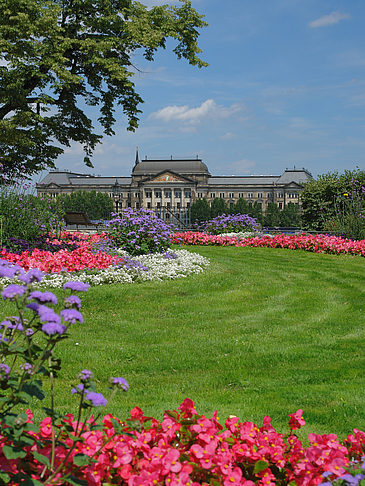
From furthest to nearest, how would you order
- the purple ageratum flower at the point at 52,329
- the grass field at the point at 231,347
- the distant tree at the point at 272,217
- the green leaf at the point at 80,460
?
the distant tree at the point at 272,217 < the grass field at the point at 231,347 < the green leaf at the point at 80,460 < the purple ageratum flower at the point at 52,329

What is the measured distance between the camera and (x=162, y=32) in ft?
49.6

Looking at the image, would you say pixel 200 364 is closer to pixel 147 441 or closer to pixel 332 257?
pixel 147 441

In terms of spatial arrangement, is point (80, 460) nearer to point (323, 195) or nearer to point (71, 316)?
point (71, 316)

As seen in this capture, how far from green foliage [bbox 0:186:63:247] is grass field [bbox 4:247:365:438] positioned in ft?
11.1

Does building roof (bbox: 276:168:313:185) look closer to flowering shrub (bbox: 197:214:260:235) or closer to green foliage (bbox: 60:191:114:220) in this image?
green foliage (bbox: 60:191:114:220)

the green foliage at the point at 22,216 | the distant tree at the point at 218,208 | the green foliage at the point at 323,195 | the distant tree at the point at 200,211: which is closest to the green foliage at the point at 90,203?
the distant tree at the point at 200,211

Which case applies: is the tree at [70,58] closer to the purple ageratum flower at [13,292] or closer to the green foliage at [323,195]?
the green foliage at [323,195]

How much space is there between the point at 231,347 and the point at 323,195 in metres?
16.2

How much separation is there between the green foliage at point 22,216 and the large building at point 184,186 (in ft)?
319

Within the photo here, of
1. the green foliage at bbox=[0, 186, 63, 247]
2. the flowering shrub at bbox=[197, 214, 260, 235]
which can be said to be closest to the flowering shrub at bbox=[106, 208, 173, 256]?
the green foliage at bbox=[0, 186, 63, 247]

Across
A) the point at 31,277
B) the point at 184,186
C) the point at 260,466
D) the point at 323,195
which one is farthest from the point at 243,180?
the point at 31,277

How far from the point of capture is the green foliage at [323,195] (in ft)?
63.3

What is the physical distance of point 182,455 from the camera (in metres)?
2.04

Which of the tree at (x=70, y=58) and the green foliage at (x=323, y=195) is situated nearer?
the tree at (x=70, y=58)
